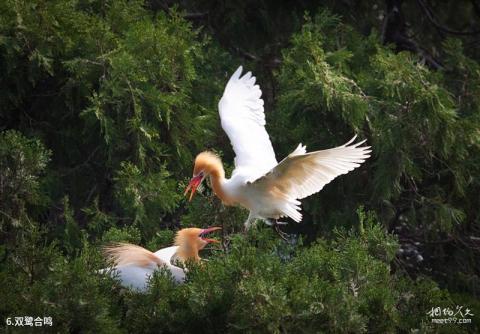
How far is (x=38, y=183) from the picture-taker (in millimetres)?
8172

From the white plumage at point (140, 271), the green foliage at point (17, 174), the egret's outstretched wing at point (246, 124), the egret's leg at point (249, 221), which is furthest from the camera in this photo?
the egret's outstretched wing at point (246, 124)

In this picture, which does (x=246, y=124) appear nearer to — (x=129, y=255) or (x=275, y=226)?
(x=275, y=226)

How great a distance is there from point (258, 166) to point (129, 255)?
146 centimetres

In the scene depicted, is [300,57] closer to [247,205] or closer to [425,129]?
[425,129]

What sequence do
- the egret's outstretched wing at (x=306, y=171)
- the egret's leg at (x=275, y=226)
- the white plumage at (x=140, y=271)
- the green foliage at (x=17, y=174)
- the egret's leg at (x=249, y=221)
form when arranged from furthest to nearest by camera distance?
the egret's leg at (x=275, y=226) < the egret's leg at (x=249, y=221) < the green foliage at (x=17, y=174) < the egret's outstretched wing at (x=306, y=171) < the white plumage at (x=140, y=271)

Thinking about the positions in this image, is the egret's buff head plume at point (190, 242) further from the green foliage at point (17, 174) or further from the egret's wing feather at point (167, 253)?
the green foliage at point (17, 174)

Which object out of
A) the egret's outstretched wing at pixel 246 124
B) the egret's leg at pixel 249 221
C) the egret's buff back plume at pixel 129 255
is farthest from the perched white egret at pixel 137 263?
the egret's outstretched wing at pixel 246 124

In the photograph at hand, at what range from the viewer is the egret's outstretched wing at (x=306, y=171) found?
755cm

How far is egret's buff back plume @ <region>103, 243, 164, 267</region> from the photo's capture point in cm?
753

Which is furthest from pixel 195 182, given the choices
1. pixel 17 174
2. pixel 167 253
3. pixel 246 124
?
pixel 17 174

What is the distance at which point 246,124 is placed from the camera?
30.0 ft

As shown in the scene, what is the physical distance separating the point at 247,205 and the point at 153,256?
0.92 m

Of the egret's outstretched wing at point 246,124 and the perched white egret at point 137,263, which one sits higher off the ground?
the egret's outstretched wing at point 246,124

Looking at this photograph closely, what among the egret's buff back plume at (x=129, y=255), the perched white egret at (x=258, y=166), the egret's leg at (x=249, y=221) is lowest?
the egret's buff back plume at (x=129, y=255)
